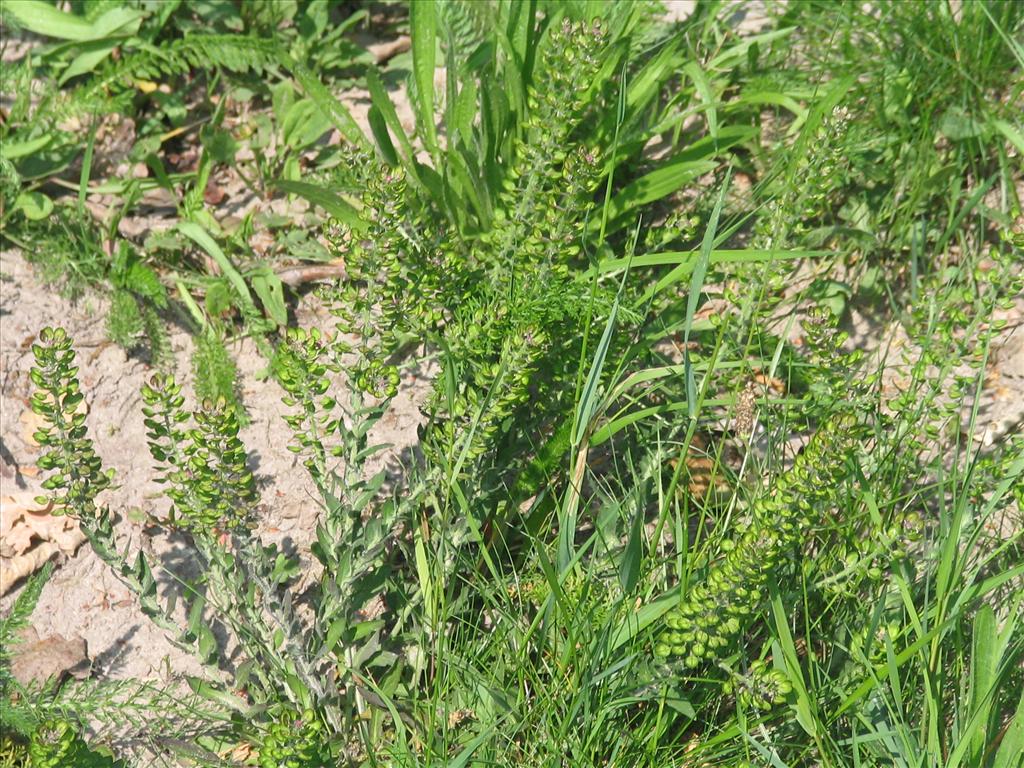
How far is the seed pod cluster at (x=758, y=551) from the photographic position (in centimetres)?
217

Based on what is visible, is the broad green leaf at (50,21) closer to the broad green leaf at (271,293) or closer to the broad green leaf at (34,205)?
the broad green leaf at (34,205)

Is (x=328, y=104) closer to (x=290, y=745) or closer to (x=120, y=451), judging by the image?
(x=120, y=451)

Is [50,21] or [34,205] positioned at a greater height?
[50,21]

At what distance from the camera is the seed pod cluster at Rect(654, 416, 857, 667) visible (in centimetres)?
217

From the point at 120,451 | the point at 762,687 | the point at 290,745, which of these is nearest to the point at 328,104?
the point at 120,451

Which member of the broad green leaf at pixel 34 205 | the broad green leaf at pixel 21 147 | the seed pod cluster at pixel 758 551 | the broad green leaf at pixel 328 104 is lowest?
the seed pod cluster at pixel 758 551

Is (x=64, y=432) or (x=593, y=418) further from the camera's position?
(x=593, y=418)

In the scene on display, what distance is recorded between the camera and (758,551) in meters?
2.18

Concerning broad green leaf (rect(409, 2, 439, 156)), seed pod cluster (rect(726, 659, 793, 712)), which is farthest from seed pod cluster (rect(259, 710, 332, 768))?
broad green leaf (rect(409, 2, 439, 156))

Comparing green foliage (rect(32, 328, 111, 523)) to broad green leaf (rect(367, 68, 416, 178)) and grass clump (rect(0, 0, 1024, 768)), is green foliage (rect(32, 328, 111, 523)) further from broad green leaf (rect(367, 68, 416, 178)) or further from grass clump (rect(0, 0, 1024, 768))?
broad green leaf (rect(367, 68, 416, 178))

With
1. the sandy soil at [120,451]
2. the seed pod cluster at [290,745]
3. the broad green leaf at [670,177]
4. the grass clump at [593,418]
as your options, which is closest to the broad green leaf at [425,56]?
the grass clump at [593,418]

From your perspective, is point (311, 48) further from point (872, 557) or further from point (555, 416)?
point (872, 557)

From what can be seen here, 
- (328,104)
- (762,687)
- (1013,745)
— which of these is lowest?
(1013,745)

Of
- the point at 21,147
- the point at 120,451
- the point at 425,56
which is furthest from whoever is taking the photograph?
the point at 21,147
